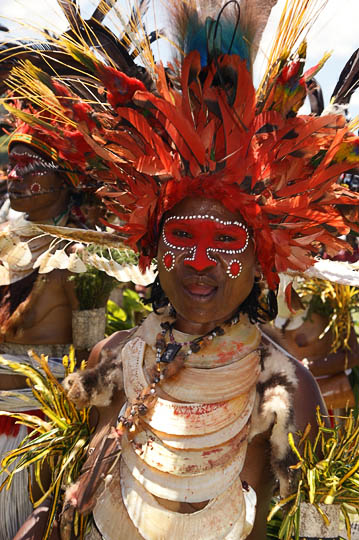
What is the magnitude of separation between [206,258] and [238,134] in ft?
1.32

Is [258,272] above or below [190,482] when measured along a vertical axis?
above

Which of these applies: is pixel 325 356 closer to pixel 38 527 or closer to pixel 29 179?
pixel 29 179

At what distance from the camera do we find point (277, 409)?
195 centimetres

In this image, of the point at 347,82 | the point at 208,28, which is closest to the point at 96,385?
the point at 208,28

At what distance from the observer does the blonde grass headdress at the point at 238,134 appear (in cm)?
186

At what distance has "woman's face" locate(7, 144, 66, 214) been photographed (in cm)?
339

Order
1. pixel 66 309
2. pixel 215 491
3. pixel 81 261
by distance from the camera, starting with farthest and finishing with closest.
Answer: pixel 66 309 → pixel 81 261 → pixel 215 491

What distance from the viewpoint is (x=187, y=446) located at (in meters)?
1.91

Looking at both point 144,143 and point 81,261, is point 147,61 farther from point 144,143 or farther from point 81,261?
point 81,261

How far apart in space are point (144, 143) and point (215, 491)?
45.0 inches

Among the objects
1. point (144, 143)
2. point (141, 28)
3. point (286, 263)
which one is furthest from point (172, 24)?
point (286, 263)

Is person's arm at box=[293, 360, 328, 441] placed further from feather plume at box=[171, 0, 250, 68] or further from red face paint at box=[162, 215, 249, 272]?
feather plume at box=[171, 0, 250, 68]

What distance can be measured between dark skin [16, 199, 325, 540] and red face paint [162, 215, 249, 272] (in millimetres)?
21

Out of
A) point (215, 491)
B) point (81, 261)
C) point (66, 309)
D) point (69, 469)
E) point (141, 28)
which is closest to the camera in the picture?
point (215, 491)
